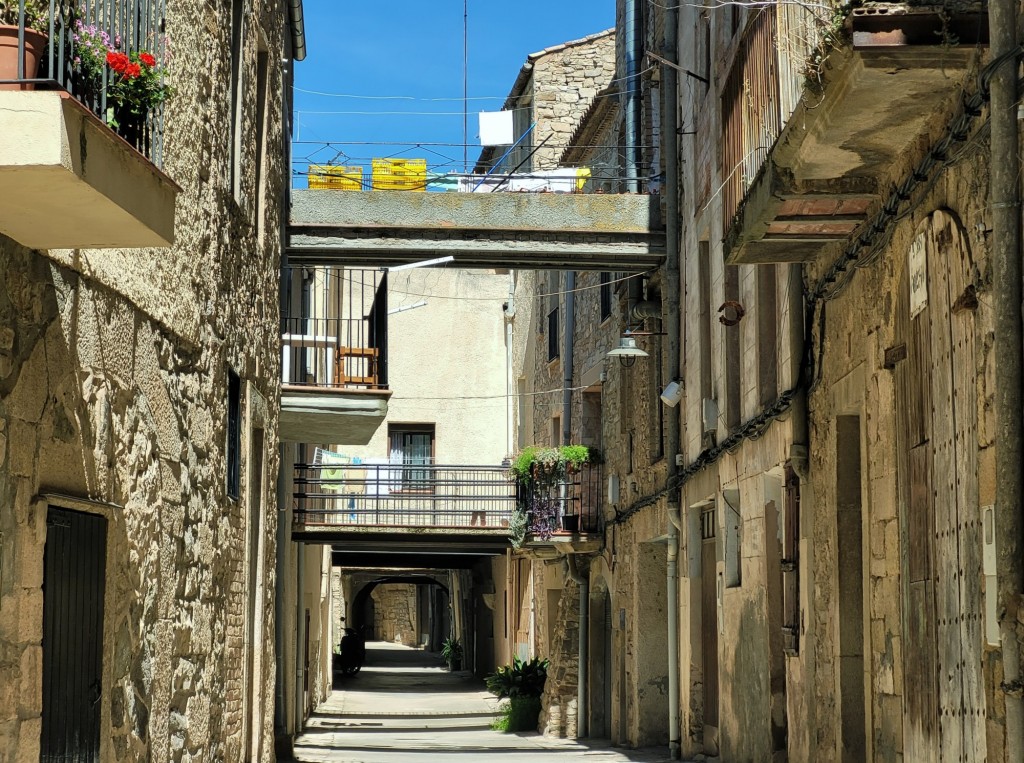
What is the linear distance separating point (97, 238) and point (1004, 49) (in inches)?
142

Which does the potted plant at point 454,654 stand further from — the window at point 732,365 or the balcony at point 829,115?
the balcony at point 829,115

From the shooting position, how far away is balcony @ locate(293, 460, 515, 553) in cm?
2230

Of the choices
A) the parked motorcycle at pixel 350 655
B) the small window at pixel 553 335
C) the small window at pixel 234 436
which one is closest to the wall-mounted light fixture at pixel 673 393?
the small window at pixel 234 436

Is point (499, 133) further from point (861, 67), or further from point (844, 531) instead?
point (861, 67)

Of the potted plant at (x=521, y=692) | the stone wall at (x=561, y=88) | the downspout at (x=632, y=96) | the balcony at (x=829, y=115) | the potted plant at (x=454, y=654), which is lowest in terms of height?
the potted plant at (x=454, y=654)

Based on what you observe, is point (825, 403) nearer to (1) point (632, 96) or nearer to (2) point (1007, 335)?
(2) point (1007, 335)

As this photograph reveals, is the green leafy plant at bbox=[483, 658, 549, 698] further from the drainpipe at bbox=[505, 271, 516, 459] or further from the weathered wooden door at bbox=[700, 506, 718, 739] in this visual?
the drainpipe at bbox=[505, 271, 516, 459]

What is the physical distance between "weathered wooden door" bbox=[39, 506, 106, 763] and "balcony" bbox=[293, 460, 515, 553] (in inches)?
522

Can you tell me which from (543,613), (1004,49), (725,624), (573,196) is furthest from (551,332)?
(1004,49)

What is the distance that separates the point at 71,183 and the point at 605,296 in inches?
599

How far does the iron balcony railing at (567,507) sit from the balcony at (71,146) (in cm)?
1425

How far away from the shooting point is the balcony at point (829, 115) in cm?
561

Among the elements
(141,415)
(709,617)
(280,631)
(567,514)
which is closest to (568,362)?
(567,514)

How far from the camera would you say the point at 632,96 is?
57.7ft
